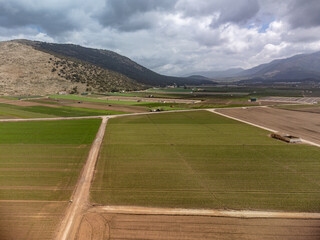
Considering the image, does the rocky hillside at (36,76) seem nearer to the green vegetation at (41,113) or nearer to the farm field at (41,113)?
the farm field at (41,113)

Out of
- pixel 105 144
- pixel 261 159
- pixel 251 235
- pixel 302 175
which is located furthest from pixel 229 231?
pixel 105 144

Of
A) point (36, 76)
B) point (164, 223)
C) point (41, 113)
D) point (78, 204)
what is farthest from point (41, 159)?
point (36, 76)

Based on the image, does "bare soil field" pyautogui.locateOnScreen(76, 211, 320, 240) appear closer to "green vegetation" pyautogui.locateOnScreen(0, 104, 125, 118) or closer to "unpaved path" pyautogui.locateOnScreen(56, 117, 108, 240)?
"unpaved path" pyautogui.locateOnScreen(56, 117, 108, 240)

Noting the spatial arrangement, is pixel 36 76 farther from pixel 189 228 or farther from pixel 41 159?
pixel 189 228

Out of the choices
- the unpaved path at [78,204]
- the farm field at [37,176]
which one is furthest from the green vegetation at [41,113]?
the unpaved path at [78,204]

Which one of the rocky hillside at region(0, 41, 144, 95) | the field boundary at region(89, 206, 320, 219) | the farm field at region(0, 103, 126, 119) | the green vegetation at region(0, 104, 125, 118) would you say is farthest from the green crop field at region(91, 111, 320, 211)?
the rocky hillside at region(0, 41, 144, 95)

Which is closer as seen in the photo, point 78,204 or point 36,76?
point 78,204

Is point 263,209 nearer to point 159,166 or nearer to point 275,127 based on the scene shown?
point 159,166

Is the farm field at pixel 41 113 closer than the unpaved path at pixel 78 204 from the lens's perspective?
No
